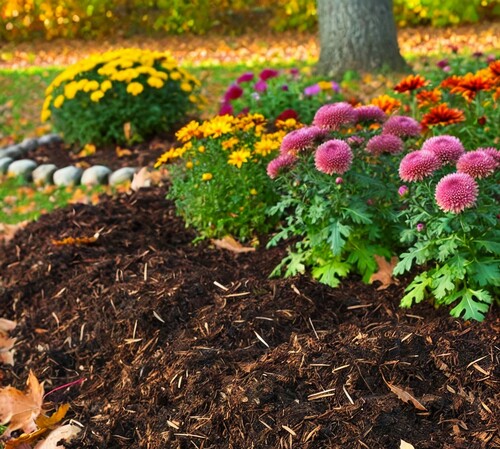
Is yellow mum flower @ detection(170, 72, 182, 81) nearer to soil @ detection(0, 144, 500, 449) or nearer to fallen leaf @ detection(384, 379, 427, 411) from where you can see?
soil @ detection(0, 144, 500, 449)

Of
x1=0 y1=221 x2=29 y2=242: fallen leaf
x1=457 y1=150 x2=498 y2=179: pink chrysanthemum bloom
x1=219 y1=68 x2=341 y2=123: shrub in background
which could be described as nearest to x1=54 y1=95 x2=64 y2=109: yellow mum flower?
x1=219 y1=68 x2=341 y2=123: shrub in background

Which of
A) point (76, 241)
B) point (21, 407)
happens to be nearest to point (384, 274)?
point (21, 407)

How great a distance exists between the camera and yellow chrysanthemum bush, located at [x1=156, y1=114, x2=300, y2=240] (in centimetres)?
430

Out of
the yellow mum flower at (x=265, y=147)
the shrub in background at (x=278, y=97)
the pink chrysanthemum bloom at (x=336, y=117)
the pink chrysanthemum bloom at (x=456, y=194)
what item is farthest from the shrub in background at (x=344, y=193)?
the shrub in background at (x=278, y=97)

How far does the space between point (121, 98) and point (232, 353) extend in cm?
471

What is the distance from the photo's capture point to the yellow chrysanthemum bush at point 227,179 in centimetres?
430

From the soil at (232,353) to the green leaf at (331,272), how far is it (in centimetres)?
5

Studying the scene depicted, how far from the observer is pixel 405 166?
3092mm

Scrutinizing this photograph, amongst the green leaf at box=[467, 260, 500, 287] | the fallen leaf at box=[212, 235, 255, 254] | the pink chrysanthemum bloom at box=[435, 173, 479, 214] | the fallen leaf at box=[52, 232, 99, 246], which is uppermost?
the pink chrysanthemum bloom at box=[435, 173, 479, 214]

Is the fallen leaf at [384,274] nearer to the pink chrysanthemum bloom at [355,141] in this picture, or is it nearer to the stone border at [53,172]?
the pink chrysanthemum bloom at [355,141]

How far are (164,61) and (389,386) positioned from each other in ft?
18.2

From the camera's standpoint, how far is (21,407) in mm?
3193

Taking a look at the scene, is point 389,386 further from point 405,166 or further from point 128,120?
point 128,120

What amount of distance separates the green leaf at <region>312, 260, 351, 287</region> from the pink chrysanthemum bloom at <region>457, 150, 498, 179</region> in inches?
29.8
